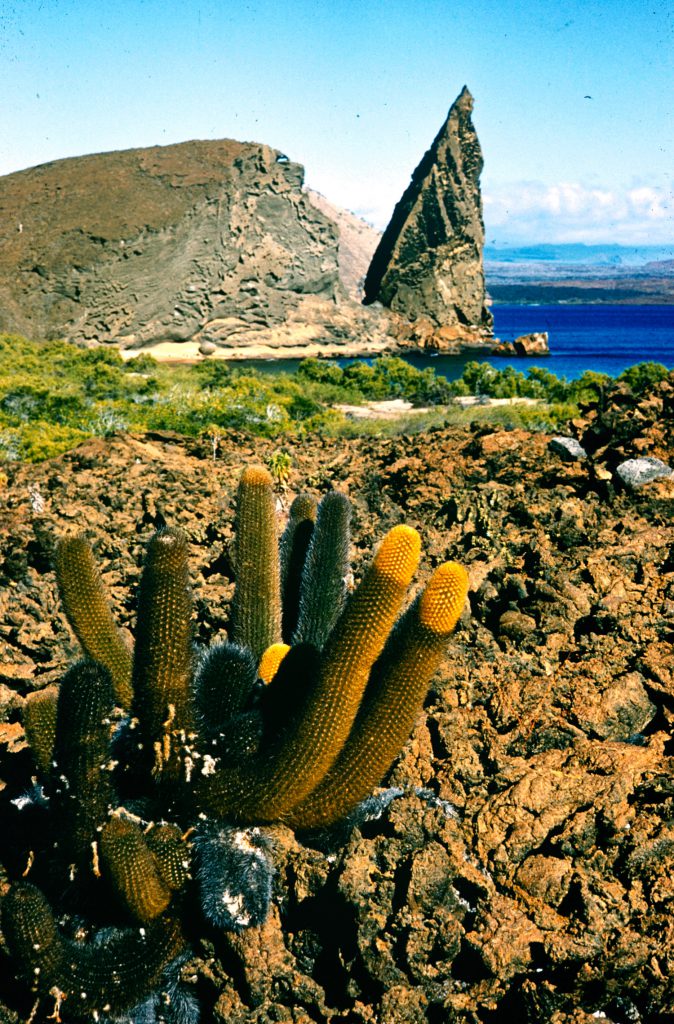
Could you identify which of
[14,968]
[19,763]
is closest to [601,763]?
[14,968]

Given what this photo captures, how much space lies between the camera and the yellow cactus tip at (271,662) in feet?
11.9

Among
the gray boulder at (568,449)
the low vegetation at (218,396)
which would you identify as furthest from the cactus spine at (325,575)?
the low vegetation at (218,396)

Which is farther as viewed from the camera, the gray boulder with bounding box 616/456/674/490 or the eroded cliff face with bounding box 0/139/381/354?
the eroded cliff face with bounding box 0/139/381/354

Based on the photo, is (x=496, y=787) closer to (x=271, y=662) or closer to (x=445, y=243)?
(x=271, y=662)

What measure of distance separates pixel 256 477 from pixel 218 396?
1304 centimetres

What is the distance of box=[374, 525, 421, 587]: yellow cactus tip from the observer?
2842 mm

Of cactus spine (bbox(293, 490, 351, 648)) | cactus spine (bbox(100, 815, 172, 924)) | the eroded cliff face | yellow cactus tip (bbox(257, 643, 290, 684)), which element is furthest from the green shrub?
the eroded cliff face

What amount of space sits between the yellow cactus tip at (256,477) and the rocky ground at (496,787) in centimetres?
91

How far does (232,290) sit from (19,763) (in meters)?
52.4

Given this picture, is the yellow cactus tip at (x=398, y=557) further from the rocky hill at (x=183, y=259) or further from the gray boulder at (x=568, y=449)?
the rocky hill at (x=183, y=259)

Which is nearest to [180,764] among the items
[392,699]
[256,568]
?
[392,699]

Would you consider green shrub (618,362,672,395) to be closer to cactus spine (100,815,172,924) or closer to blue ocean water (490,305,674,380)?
cactus spine (100,815,172,924)

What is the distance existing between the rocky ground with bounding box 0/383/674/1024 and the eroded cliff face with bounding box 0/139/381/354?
44.6 meters

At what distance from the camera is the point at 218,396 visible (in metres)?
16.5
